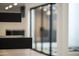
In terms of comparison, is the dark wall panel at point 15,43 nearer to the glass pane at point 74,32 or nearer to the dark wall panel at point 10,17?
the dark wall panel at point 10,17

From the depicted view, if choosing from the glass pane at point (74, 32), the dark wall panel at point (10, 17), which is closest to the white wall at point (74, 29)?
the glass pane at point (74, 32)

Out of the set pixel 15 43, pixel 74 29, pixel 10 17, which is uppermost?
pixel 10 17

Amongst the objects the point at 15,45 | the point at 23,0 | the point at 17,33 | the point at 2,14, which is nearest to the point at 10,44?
the point at 15,45

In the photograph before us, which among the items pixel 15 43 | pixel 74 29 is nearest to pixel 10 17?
pixel 15 43

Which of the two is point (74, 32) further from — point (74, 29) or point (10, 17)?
point (10, 17)

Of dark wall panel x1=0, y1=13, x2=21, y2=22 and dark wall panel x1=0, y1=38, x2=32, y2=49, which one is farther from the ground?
dark wall panel x1=0, y1=13, x2=21, y2=22

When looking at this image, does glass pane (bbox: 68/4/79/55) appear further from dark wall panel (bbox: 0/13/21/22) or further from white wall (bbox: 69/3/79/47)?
dark wall panel (bbox: 0/13/21/22)

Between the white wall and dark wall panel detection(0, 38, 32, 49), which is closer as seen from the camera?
dark wall panel detection(0, 38, 32, 49)

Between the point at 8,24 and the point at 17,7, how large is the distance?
0.21 meters

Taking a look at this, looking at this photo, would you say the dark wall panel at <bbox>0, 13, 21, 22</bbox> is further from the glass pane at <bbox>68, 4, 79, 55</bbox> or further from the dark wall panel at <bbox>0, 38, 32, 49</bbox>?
the glass pane at <bbox>68, 4, 79, 55</bbox>

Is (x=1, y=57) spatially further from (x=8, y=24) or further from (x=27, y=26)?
(x=27, y=26)

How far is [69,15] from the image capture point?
10.2ft

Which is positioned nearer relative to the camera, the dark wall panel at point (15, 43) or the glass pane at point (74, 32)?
the dark wall panel at point (15, 43)

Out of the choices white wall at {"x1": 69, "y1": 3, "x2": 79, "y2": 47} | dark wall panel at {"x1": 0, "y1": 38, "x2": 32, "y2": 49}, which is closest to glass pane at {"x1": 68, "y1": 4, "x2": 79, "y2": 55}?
white wall at {"x1": 69, "y1": 3, "x2": 79, "y2": 47}
